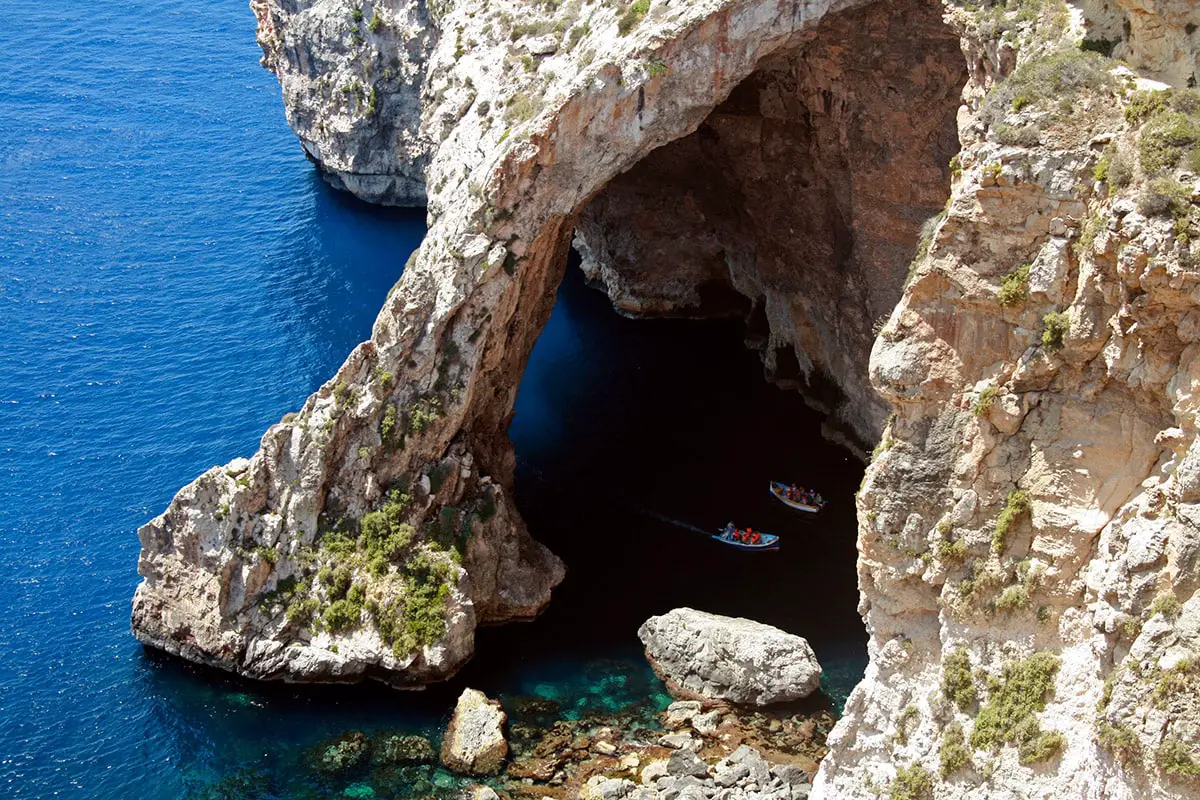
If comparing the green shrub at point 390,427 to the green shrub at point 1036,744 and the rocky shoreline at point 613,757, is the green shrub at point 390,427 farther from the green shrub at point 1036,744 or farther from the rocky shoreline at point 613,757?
the green shrub at point 1036,744

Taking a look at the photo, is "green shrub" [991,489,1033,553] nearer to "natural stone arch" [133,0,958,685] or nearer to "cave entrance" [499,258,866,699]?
"cave entrance" [499,258,866,699]

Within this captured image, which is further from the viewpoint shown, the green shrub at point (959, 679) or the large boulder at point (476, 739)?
the large boulder at point (476, 739)

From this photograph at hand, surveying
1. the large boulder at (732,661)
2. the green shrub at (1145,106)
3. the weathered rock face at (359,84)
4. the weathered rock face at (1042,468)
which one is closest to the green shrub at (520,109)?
the weathered rock face at (1042,468)

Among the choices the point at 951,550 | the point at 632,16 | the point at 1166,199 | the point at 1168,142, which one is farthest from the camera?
the point at 632,16

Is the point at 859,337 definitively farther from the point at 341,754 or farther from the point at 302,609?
the point at 341,754

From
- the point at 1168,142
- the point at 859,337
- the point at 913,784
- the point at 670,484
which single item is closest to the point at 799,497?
the point at 670,484

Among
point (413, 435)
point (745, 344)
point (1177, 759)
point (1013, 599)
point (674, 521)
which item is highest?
point (1013, 599)

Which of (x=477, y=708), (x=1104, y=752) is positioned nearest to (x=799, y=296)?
(x=477, y=708)
